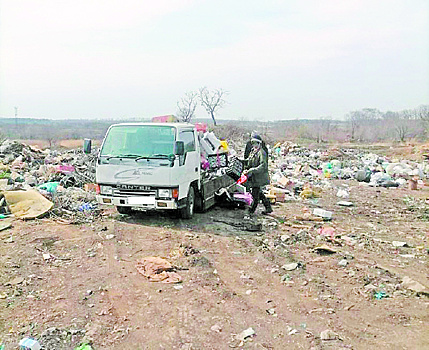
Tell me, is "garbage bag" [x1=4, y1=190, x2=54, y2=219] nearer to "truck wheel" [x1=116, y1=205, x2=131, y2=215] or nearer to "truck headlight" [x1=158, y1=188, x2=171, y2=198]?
"truck wheel" [x1=116, y1=205, x2=131, y2=215]

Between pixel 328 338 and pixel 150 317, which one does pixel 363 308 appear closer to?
pixel 328 338

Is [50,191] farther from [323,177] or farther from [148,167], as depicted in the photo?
[323,177]

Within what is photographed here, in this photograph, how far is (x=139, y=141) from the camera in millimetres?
8352

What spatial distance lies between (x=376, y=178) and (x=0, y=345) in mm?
14478

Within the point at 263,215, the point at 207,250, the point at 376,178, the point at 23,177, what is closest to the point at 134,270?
the point at 207,250

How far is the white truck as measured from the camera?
314 inches

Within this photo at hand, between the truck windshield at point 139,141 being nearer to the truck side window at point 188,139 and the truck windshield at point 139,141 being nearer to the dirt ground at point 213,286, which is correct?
the truck side window at point 188,139

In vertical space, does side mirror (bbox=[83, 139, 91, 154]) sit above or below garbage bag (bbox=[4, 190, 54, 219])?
above

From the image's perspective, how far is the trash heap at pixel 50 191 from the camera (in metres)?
9.10

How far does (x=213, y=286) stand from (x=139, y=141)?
3654 millimetres

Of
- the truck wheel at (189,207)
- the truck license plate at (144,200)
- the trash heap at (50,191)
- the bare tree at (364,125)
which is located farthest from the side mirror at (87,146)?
the bare tree at (364,125)

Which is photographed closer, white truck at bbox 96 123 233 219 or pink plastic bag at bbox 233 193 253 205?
white truck at bbox 96 123 233 219

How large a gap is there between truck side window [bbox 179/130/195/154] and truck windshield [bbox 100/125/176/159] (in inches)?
8.9

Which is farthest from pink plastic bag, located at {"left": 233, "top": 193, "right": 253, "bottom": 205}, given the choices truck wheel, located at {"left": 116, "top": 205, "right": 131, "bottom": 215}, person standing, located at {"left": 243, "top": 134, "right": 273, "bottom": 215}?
truck wheel, located at {"left": 116, "top": 205, "right": 131, "bottom": 215}
